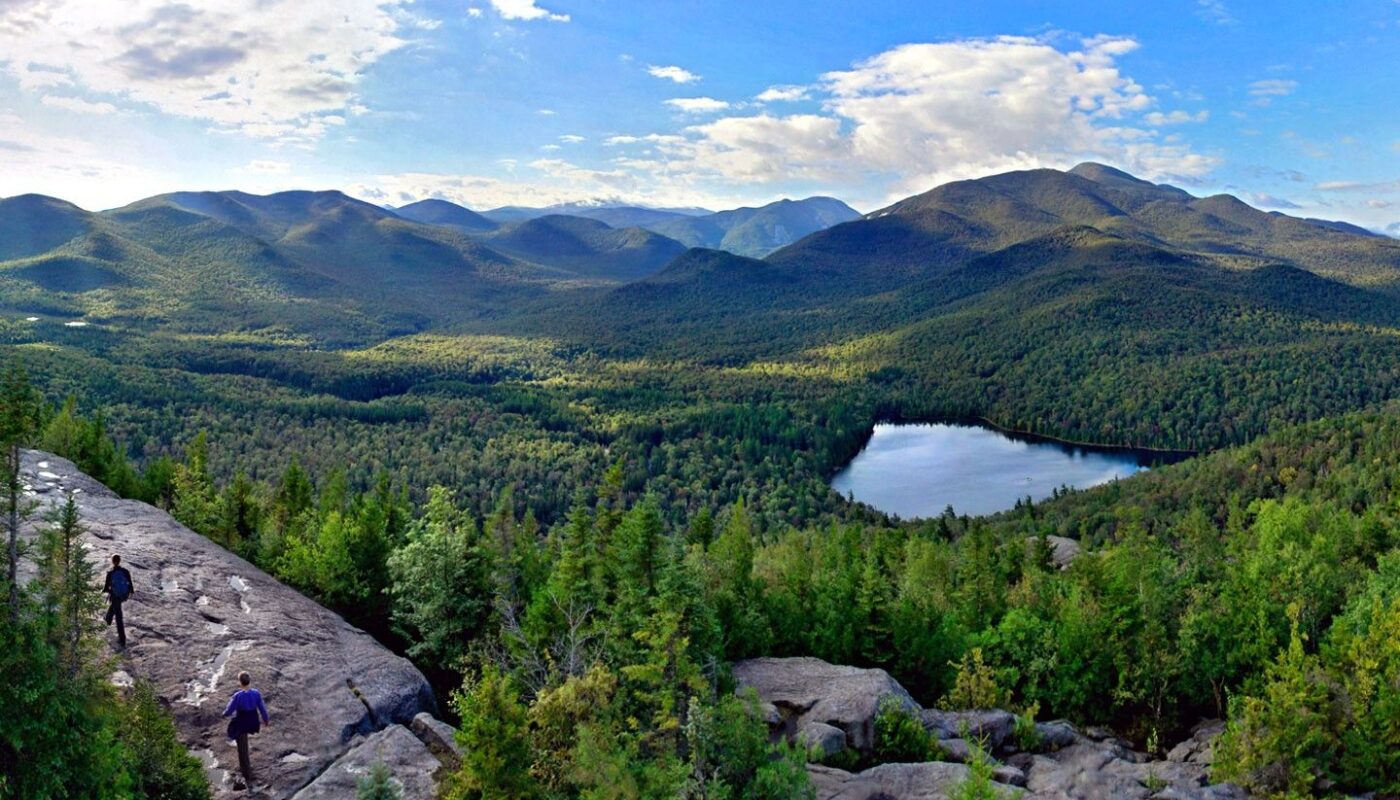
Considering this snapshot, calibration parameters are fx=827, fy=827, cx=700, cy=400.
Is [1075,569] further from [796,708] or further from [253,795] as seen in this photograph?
[253,795]

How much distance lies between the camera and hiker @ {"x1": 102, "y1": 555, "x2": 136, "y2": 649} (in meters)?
28.4

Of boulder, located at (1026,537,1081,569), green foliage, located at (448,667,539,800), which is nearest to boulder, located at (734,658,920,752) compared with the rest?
green foliage, located at (448,667,539,800)

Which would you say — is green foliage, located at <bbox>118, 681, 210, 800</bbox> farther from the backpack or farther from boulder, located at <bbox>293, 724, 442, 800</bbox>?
the backpack

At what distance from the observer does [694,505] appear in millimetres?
151500

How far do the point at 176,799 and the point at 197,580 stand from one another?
57.0ft

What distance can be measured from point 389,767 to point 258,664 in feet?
30.4

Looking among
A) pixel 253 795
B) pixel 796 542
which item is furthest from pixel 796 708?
pixel 796 542

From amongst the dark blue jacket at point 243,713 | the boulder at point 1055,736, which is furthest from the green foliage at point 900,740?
the dark blue jacket at point 243,713

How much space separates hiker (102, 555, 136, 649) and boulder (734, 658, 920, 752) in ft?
74.7

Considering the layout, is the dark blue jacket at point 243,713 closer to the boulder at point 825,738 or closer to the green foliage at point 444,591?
the green foliage at point 444,591

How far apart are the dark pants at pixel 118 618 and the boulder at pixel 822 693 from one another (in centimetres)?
2288

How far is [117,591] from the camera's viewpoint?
28609 mm

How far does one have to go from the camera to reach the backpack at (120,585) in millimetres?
28516

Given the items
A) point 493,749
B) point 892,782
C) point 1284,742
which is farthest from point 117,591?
point 1284,742
